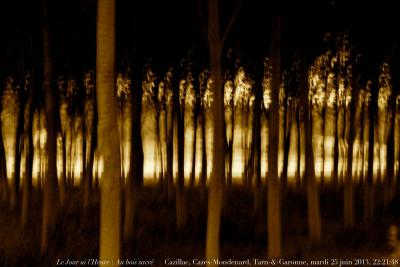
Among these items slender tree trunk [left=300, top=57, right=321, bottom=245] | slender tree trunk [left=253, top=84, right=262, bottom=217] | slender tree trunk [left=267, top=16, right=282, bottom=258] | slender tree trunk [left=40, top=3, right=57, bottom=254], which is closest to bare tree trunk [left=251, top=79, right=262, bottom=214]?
slender tree trunk [left=253, top=84, right=262, bottom=217]

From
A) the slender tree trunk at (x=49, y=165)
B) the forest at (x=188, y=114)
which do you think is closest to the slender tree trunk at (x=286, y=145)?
the forest at (x=188, y=114)

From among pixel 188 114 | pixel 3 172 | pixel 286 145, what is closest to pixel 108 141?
pixel 286 145

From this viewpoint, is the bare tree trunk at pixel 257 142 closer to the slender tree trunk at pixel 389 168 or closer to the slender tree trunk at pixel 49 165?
the slender tree trunk at pixel 389 168

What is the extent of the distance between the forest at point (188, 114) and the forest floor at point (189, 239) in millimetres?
59

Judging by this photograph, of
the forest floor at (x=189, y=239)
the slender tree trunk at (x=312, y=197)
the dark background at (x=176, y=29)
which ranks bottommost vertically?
the forest floor at (x=189, y=239)

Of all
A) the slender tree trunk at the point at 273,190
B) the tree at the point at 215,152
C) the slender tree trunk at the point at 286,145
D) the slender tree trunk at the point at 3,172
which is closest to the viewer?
the tree at the point at 215,152

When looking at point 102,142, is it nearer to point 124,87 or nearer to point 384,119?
point 124,87

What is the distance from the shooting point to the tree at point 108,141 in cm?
666

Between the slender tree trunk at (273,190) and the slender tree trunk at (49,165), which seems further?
the slender tree trunk at (49,165)

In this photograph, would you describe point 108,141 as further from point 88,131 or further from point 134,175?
point 88,131

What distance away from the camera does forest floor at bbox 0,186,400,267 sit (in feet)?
36.7

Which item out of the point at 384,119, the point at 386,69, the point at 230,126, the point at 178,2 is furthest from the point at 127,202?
the point at 384,119

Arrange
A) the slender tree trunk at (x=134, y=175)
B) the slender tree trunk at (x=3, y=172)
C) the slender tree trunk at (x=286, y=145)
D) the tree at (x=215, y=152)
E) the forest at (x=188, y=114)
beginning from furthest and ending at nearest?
the slender tree trunk at (x=286, y=145)
the slender tree trunk at (x=3, y=172)
the slender tree trunk at (x=134, y=175)
the forest at (x=188, y=114)
the tree at (x=215, y=152)

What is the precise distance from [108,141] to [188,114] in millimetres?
19695
